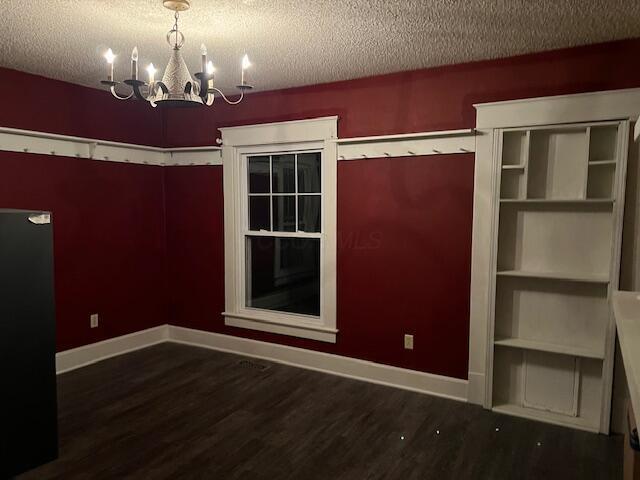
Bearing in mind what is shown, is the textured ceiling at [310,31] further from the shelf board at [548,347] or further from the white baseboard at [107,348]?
the white baseboard at [107,348]

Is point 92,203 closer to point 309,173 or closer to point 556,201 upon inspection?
point 309,173

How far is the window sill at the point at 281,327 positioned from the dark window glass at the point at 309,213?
2.80ft

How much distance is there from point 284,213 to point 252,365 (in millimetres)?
1381

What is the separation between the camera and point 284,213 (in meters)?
4.17

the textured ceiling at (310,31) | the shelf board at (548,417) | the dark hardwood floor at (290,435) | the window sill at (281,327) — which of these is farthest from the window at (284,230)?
the shelf board at (548,417)

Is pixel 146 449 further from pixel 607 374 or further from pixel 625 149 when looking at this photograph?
pixel 625 149

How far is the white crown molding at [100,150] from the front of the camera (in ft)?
11.3

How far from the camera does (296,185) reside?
407cm

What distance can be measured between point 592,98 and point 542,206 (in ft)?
2.35

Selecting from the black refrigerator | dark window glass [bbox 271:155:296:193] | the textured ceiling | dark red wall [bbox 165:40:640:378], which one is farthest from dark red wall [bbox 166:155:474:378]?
the black refrigerator

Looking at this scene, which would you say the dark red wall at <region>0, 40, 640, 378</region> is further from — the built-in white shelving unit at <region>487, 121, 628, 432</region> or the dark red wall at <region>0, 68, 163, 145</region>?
the built-in white shelving unit at <region>487, 121, 628, 432</region>

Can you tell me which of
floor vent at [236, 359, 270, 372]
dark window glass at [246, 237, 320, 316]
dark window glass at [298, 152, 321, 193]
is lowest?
floor vent at [236, 359, 270, 372]

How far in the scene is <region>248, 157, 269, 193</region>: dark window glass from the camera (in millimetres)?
Result: 4215

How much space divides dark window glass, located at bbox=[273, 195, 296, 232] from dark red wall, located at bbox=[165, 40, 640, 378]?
0.55 metres
